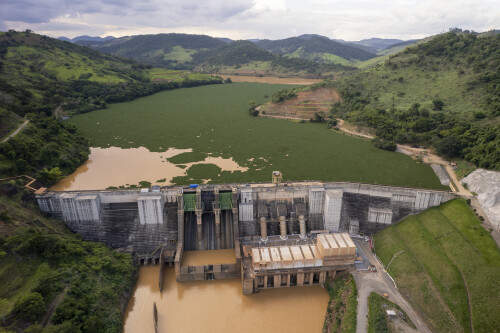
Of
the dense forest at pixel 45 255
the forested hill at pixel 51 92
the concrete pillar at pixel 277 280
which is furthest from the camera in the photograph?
the forested hill at pixel 51 92

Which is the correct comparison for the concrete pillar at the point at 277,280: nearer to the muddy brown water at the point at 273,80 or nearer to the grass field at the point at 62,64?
the grass field at the point at 62,64

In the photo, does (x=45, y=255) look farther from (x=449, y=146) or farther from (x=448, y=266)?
(x=449, y=146)

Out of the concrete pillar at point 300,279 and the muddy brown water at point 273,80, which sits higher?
the muddy brown water at point 273,80

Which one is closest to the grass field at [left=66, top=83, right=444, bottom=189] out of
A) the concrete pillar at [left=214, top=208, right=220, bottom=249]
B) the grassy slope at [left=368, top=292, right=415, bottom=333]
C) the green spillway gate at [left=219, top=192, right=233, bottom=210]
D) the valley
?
the valley

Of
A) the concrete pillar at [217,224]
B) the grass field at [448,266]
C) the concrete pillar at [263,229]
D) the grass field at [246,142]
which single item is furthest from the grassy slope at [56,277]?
the grass field at [448,266]

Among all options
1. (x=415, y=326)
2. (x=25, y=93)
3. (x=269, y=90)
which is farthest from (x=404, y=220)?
(x=269, y=90)

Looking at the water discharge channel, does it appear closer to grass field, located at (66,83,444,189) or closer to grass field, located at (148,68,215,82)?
grass field, located at (66,83,444,189)
